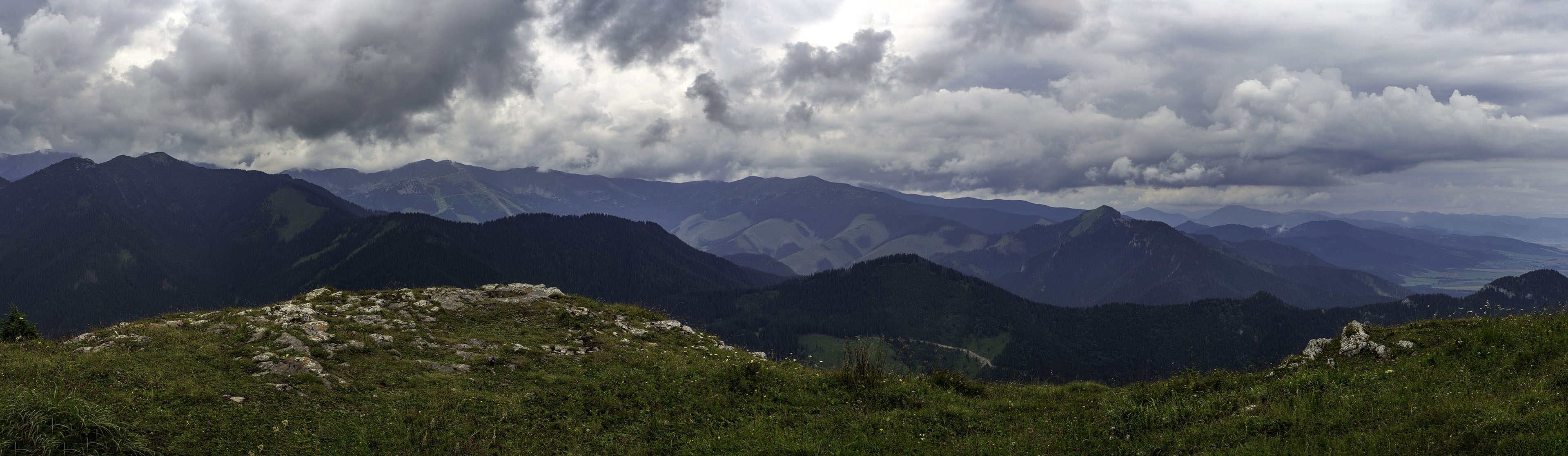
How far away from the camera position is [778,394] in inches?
655

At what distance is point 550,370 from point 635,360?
251 cm

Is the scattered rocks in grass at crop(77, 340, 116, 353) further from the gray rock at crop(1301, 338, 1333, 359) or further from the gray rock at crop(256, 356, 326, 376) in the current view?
the gray rock at crop(1301, 338, 1333, 359)

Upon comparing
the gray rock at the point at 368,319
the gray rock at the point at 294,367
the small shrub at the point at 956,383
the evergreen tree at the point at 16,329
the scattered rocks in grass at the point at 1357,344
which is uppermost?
the evergreen tree at the point at 16,329

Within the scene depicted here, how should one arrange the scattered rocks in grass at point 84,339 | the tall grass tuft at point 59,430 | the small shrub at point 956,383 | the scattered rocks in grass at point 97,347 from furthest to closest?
the small shrub at point 956,383, the scattered rocks in grass at point 84,339, the scattered rocks in grass at point 97,347, the tall grass tuft at point 59,430

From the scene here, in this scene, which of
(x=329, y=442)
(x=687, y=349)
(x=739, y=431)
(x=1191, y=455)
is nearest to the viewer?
(x=1191, y=455)

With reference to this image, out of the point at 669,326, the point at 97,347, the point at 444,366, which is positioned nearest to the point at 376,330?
the point at 444,366

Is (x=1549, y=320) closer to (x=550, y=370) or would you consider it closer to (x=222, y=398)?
(x=550, y=370)

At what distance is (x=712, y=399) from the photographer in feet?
52.3

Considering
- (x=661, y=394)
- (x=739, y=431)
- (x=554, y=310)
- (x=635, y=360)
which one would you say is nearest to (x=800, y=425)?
(x=739, y=431)

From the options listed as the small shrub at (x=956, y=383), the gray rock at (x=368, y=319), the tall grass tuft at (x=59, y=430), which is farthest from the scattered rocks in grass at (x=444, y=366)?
the small shrub at (x=956, y=383)

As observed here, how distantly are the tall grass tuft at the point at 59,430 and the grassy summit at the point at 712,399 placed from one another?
9cm

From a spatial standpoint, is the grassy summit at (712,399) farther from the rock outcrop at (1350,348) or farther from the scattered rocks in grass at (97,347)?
the rock outcrop at (1350,348)

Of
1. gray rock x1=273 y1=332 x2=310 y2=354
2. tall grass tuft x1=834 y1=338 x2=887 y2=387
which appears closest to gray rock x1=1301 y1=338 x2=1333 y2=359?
tall grass tuft x1=834 y1=338 x2=887 y2=387

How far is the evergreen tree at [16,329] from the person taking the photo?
619 inches
